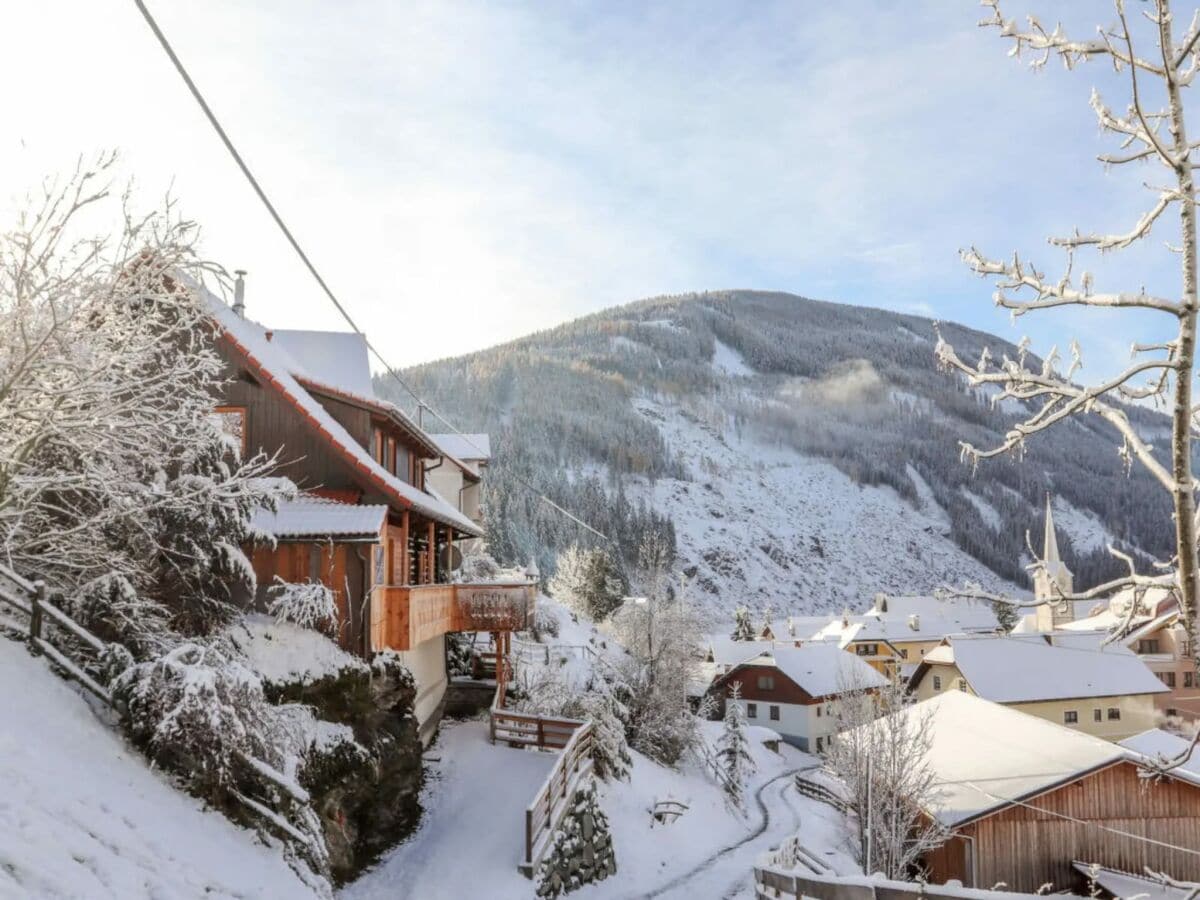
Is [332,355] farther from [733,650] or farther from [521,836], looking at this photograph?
[733,650]

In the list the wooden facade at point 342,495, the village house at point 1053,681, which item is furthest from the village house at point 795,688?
the wooden facade at point 342,495

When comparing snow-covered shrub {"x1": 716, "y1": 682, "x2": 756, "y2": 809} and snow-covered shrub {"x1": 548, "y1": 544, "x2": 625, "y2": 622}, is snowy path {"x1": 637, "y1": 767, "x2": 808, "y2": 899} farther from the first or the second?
snow-covered shrub {"x1": 548, "y1": 544, "x2": 625, "y2": 622}

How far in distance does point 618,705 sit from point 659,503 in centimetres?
16214

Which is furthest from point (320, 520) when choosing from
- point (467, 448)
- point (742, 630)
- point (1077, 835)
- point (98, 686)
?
point (742, 630)

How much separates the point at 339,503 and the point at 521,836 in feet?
28.2

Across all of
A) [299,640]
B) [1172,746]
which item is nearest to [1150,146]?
[299,640]

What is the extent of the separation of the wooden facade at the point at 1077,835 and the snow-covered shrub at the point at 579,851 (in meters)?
11.8

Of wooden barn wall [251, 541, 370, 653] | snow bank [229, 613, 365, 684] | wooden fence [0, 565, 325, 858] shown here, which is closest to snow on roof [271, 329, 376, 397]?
wooden barn wall [251, 541, 370, 653]

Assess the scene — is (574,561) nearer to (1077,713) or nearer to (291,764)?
(1077,713)

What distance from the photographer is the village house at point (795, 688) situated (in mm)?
63500

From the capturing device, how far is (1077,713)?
5222 centimetres

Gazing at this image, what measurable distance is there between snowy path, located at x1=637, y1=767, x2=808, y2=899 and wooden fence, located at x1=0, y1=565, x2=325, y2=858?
11.1 m

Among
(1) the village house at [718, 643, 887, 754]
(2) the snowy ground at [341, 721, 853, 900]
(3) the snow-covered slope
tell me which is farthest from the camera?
(1) the village house at [718, 643, 887, 754]

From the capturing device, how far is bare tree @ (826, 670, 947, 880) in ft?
82.3
